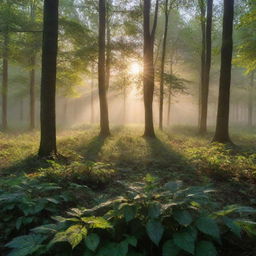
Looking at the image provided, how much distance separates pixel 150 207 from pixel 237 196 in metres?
2.85

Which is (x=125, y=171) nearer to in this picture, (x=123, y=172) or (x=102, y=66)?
(x=123, y=172)

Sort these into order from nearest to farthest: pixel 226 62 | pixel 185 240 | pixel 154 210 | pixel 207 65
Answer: pixel 185 240 < pixel 154 210 < pixel 226 62 < pixel 207 65

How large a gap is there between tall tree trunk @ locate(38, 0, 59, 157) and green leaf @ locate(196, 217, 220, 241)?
6.02 m

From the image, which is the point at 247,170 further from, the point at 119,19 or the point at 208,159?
the point at 119,19

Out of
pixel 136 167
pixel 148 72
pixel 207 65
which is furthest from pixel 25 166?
pixel 207 65

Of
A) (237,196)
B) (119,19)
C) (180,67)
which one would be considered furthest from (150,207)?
(180,67)

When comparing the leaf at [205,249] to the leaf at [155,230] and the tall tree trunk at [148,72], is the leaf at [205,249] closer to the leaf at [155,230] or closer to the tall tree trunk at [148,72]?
the leaf at [155,230]

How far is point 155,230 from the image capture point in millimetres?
2363

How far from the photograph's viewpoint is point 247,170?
582 cm

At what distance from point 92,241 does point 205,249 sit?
3.44 ft

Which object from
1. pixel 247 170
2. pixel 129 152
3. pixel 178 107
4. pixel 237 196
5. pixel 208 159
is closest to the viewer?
pixel 237 196

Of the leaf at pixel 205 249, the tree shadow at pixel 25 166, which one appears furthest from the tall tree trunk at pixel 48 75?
the leaf at pixel 205 249

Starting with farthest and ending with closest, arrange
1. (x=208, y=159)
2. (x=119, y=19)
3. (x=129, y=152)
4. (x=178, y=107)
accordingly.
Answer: (x=178, y=107) → (x=119, y=19) → (x=129, y=152) → (x=208, y=159)

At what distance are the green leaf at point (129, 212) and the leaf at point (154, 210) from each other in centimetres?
17
